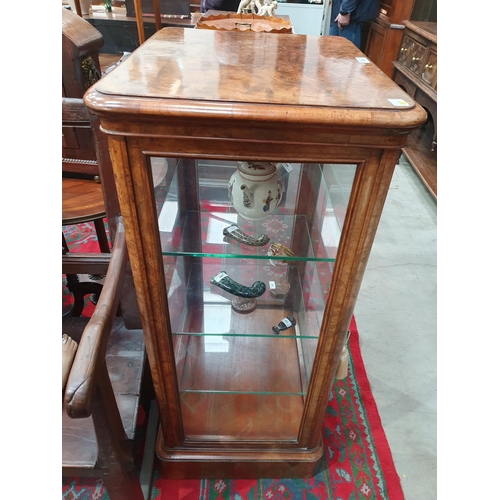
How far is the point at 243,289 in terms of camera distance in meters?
0.96

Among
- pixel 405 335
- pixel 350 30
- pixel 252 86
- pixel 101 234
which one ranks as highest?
pixel 252 86

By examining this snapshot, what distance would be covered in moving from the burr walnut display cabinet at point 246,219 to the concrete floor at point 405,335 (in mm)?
335

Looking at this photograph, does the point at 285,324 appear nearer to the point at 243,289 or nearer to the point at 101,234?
the point at 243,289

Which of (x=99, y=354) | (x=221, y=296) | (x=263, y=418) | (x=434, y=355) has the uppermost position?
(x=99, y=354)

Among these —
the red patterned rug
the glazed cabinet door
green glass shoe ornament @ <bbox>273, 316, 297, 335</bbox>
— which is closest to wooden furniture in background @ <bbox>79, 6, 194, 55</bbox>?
the glazed cabinet door

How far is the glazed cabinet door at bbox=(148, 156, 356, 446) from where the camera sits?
2.50 ft

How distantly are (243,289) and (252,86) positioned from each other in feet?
1.78

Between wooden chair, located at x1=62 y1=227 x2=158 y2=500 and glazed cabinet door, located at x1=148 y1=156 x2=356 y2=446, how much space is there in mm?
119

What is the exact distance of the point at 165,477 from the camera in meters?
1.03

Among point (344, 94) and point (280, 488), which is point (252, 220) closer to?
point (344, 94)

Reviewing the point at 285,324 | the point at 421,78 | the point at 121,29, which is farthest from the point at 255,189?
the point at 421,78

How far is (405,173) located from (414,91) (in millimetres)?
533

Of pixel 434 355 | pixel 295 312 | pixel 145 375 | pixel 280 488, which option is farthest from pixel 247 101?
pixel 434 355

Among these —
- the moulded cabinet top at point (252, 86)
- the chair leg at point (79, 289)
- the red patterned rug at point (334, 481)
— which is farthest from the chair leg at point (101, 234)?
the moulded cabinet top at point (252, 86)
